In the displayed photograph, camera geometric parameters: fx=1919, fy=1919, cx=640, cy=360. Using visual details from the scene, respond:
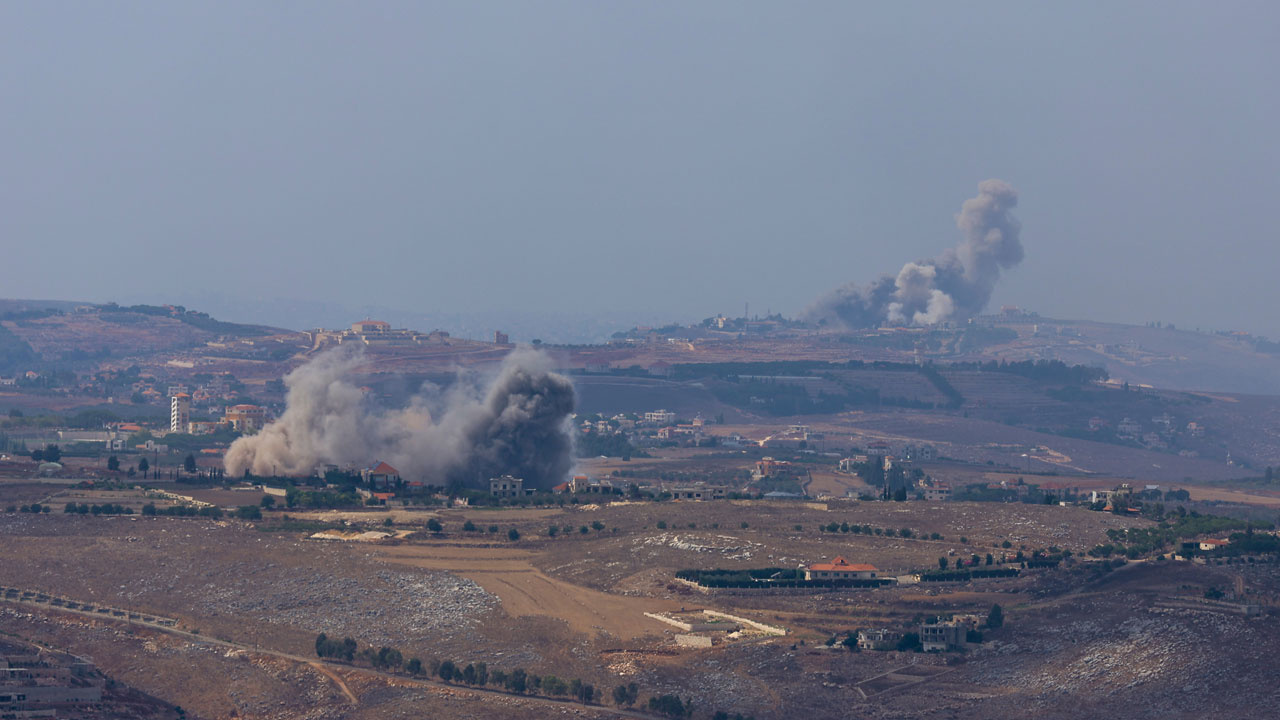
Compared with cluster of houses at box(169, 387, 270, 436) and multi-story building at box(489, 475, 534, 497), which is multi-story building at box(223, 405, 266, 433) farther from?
multi-story building at box(489, 475, 534, 497)

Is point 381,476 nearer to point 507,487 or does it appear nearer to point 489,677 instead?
point 507,487

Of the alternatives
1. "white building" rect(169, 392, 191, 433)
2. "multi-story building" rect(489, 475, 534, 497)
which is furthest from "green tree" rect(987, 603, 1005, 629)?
"white building" rect(169, 392, 191, 433)

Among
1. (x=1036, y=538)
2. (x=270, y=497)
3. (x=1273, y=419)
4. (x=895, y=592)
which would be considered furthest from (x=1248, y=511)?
(x=1273, y=419)

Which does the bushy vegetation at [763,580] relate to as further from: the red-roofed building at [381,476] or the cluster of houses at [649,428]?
the cluster of houses at [649,428]

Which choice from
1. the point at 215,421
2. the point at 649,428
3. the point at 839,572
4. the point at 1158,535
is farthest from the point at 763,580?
the point at 649,428

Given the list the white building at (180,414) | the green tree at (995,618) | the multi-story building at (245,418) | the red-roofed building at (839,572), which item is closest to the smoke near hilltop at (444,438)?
the multi-story building at (245,418)

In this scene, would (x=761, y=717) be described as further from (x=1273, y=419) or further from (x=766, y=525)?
(x=1273, y=419)
